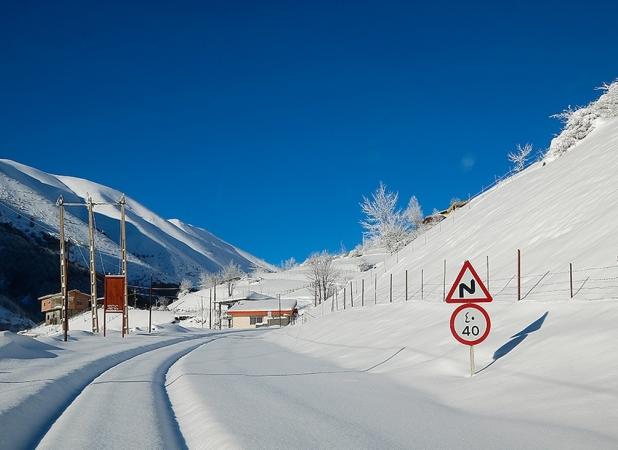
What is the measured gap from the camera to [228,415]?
8820 millimetres

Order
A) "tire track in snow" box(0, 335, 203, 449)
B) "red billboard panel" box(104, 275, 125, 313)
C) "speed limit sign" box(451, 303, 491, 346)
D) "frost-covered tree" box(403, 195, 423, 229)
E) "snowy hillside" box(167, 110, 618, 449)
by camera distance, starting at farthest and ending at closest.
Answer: "frost-covered tree" box(403, 195, 423, 229) < "red billboard panel" box(104, 275, 125, 313) < "speed limit sign" box(451, 303, 491, 346) < "tire track in snow" box(0, 335, 203, 449) < "snowy hillside" box(167, 110, 618, 449)

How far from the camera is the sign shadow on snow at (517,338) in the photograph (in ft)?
37.9

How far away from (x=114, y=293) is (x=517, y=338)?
138ft

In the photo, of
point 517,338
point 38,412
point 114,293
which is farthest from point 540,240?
point 114,293

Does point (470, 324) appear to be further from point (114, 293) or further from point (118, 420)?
point (114, 293)

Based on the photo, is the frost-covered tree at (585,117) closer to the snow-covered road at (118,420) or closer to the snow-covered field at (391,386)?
the snow-covered field at (391,386)

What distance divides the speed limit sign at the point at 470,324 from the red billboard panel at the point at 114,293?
41385 mm

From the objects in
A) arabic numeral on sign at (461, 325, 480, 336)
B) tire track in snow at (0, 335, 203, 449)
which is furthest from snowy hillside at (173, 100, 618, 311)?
tire track in snow at (0, 335, 203, 449)

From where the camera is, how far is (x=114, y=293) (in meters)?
48.7

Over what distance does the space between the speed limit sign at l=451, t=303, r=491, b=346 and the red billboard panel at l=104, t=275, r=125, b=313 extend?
136 ft

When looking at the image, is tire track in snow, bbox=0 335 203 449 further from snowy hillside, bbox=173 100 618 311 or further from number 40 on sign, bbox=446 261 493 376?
snowy hillside, bbox=173 100 618 311

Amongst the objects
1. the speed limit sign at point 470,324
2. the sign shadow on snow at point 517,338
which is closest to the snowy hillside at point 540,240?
the sign shadow on snow at point 517,338

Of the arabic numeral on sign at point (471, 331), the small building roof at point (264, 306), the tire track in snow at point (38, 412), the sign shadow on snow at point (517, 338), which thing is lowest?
the small building roof at point (264, 306)

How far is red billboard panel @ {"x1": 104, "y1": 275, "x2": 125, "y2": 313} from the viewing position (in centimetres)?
4809
